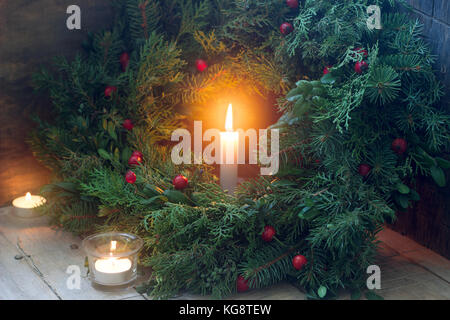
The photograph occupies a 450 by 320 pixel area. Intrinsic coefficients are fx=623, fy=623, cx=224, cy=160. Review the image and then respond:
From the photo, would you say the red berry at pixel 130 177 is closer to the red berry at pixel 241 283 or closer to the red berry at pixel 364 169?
the red berry at pixel 241 283

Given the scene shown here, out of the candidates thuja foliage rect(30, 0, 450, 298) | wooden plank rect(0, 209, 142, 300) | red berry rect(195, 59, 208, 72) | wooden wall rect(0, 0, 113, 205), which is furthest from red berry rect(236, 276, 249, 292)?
wooden wall rect(0, 0, 113, 205)

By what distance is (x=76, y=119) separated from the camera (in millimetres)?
1466

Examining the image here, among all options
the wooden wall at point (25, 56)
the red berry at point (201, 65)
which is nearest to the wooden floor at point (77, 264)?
the wooden wall at point (25, 56)

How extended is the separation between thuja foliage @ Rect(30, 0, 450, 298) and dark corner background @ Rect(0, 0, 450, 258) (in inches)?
3.9

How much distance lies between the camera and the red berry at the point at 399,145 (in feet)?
3.98

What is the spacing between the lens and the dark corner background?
142cm

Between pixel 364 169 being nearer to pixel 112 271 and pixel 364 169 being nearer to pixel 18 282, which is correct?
pixel 112 271

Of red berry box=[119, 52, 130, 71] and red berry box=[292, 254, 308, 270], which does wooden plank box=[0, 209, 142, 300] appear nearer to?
red berry box=[292, 254, 308, 270]

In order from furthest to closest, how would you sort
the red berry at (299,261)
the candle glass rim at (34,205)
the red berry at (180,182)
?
the candle glass rim at (34,205) → the red berry at (180,182) → the red berry at (299,261)

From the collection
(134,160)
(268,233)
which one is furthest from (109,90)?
(268,233)

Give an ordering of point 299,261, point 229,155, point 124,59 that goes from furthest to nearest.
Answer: point 124,59 → point 229,155 → point 299,261

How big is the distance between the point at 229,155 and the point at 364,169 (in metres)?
0.31

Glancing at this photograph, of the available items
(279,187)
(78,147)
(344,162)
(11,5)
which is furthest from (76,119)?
(344,162)

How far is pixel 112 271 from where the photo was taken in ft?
3.92
